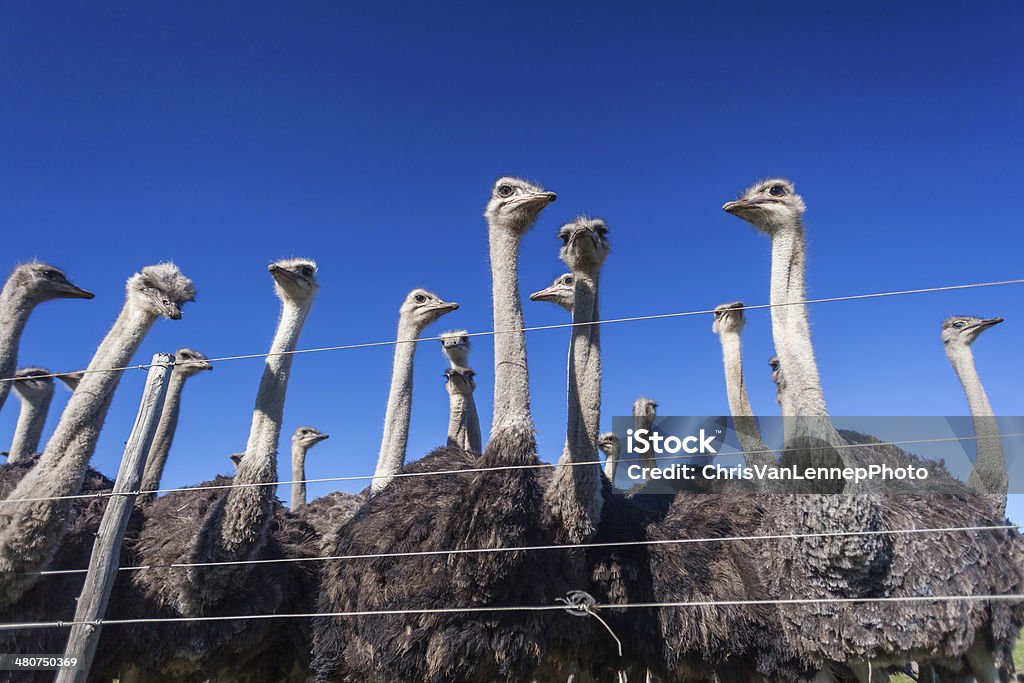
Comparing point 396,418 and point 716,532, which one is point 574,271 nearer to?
point 716,532

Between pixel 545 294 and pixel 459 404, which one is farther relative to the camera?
pixel 459 404

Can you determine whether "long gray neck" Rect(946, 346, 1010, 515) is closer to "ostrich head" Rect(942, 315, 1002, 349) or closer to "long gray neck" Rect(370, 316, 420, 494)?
"ostrich head" Rect(942, 315, 1002, 349)

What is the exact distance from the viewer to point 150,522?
230 inches

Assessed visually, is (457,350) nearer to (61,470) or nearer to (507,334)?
(507,334)

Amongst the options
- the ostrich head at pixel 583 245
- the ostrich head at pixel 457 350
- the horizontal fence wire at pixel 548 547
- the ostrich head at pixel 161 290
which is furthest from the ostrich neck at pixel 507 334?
the ostrich head at pixel 457 350

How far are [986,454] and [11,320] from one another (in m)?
7.95

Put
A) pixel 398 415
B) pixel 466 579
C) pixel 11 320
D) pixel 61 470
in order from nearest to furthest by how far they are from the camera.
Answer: pixel 466 579, pixel 61 470, pixel 11 320, pixel 398 415

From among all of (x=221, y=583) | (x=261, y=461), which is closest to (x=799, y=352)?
(x=261, y=461)

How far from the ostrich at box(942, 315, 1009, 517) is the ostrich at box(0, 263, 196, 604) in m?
6.09

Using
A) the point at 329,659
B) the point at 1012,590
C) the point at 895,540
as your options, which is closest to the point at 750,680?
the point at 895,540

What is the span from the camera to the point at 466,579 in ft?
13.4

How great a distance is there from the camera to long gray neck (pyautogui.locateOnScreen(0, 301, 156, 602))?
4.49 metres

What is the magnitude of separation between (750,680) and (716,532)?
0.85 metres

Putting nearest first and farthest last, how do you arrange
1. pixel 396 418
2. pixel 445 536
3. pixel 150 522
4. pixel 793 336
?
pixel 445 536 < pixel 793 336 < pixel 150 522 < pixel 396 418
